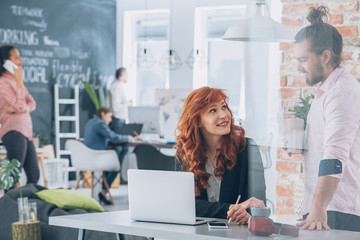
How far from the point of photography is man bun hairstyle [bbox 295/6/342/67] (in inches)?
99.1

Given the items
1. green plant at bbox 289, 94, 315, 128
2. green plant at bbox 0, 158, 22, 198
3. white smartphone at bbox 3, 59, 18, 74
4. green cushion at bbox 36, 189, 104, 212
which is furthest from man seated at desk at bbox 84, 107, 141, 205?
green plant at bbox 289, 94, 315, 128

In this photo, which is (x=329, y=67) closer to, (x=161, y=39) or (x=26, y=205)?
(x=26, y=205)

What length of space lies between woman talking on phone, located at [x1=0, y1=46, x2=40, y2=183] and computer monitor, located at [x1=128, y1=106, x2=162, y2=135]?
6.34 feet

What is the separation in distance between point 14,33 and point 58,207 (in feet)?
19.4

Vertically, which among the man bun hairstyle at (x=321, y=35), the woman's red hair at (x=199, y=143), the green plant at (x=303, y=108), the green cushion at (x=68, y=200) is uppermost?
the man bun hairstyle at (x=321, y=35)

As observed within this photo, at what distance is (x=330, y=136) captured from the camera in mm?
2494

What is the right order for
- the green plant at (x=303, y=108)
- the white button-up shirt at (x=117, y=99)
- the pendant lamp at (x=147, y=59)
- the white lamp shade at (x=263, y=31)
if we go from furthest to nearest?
1. the pendant lamp at (x=147, y=59)
2. the white button-up shirt at (x=117, y=99)
3. the white lamp shade at (x=263, y=31)
4. the green plant at (x=303, y=108)

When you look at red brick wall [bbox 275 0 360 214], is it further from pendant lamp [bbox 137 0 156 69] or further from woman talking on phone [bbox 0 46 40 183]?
pendant lamp [bbox 137 0 156 69]

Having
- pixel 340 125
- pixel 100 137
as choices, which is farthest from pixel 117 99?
pixel 340 125

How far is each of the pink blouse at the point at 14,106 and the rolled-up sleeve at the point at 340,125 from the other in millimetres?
4887

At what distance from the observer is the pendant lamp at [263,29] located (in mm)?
2681

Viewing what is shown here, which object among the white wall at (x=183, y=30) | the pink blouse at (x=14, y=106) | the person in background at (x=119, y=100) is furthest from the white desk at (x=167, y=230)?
the white wall at (x=183, y=30)

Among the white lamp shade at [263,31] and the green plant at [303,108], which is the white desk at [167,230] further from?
the white lamp shade at [263,31]

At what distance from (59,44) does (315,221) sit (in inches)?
327
